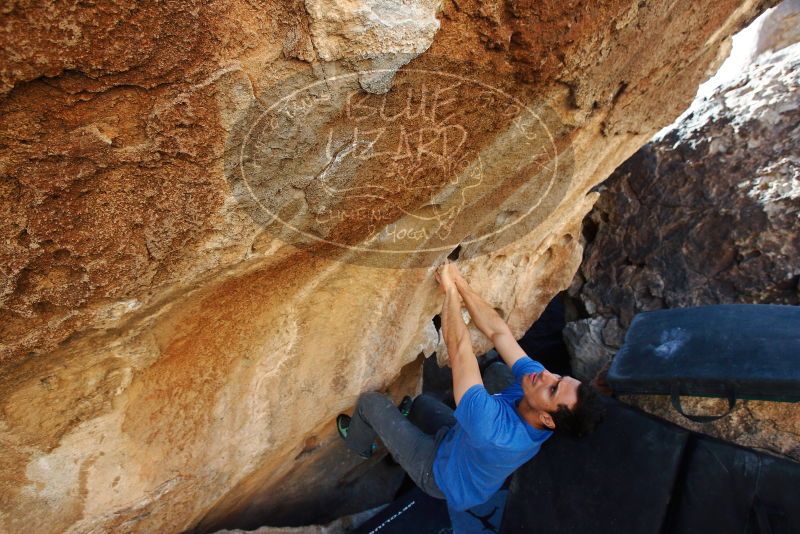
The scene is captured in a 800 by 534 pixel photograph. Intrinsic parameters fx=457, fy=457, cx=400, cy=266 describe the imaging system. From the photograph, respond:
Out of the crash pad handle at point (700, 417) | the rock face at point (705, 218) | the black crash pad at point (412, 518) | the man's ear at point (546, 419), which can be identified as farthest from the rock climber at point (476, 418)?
the rock face at point (705, 218)

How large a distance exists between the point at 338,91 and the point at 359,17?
150 mm

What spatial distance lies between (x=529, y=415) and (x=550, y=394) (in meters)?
0.12

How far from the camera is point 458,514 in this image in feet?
6.79

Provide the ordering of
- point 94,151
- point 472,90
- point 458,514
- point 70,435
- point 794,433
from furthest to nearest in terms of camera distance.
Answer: point 458,514
point 794,433
point 70,435
point 472,90
point 94,151

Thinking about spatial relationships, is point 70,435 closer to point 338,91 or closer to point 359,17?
point 338,91

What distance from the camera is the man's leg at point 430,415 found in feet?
7.41

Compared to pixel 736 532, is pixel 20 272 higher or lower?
higher

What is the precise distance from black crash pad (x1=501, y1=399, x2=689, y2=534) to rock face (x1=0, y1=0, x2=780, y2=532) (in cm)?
81

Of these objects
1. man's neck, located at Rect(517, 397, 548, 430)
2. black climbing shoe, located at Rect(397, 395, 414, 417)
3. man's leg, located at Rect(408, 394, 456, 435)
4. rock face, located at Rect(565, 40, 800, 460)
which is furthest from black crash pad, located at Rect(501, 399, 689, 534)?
rock face, located at Rect(565, 40, 800, 460)

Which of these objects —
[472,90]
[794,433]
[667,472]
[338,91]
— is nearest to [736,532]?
[667,472]

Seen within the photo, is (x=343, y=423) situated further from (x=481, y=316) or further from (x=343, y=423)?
(x=481, y=316)

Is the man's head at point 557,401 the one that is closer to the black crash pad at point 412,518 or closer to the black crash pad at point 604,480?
the black crash pad at point 604,480

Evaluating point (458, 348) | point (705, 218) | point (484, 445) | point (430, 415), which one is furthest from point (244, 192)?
point (705, 218)

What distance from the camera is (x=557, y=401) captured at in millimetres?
1549
